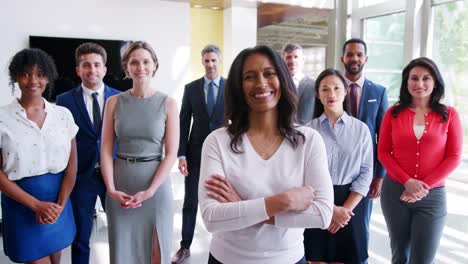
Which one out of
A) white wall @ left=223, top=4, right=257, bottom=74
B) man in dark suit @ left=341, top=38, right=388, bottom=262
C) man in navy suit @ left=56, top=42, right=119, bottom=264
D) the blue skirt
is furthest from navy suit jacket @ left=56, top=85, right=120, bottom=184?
white wall @ left=223, top=4, right=257, bottom=74

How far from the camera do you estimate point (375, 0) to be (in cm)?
539

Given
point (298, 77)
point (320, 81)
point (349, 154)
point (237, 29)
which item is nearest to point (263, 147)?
point (349, 154)

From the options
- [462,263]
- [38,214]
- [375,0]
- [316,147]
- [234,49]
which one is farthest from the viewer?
[234,49]

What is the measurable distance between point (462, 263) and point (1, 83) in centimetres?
548

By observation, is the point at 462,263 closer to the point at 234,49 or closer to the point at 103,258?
the point at 103,258

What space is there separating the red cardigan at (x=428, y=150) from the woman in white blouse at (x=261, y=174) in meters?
1.16

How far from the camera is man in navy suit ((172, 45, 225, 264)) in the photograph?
11.1 feet

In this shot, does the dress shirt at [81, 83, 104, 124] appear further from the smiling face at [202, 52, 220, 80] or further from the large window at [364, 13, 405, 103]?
the large window at [364, 13, 405, 103]

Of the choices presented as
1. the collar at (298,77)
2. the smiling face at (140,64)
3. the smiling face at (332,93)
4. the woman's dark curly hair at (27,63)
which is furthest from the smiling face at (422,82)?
the woman's dark curly hair at (27,63)

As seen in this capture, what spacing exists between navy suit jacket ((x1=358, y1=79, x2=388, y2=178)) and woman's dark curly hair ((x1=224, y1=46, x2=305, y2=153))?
141 cm

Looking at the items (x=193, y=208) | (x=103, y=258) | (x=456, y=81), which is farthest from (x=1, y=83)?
(x=456, y=81)

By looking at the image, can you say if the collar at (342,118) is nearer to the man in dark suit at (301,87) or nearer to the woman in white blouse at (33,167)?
the man in dark suit at (301,87)

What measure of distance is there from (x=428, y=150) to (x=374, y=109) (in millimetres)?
545

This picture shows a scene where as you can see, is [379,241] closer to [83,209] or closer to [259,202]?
[83,209]
